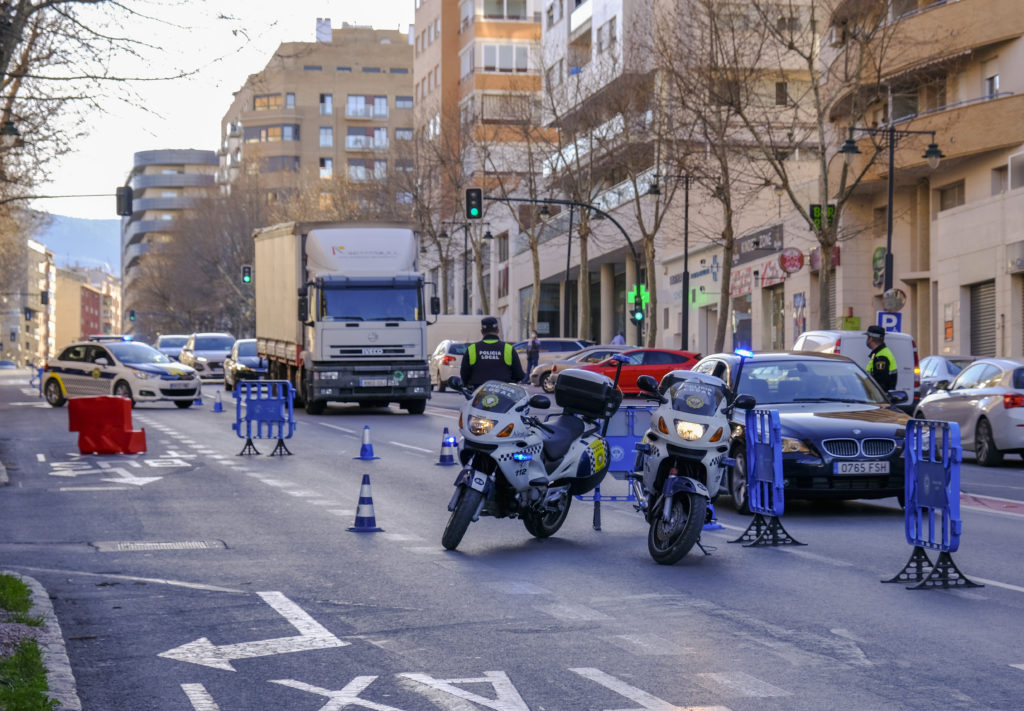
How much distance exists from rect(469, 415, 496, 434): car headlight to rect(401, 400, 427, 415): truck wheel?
22.8 meters

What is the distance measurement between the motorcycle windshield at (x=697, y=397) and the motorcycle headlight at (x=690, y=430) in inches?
3.6

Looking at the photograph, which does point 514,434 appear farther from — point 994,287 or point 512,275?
point 512,275

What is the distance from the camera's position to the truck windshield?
33406 millimetres

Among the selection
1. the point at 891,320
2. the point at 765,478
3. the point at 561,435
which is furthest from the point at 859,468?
the point at 891,320

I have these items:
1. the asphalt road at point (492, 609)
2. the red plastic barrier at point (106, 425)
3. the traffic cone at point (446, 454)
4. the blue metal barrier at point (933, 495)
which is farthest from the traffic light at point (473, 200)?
the blue metal barrier at point (933, 495)

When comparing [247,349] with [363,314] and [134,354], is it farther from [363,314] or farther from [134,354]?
[363,314]

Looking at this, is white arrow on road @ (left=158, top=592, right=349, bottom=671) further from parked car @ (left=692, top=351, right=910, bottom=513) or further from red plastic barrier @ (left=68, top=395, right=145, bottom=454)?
red plastic barrier @ (left=68, top=395, right=145, bottom=454)

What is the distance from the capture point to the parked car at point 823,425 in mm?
14367

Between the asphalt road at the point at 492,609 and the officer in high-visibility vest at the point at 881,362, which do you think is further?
the officer in high-visibility vest at the point at 881,362

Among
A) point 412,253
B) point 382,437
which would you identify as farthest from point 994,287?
point 382,437

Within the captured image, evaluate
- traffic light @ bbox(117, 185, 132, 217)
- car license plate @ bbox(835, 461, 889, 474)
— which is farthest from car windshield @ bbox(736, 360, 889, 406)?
traffic light @ bbox(117, 185, 132, 217)

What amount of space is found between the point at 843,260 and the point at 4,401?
24.3 metres

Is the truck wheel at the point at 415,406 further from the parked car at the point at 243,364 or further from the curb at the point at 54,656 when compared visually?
the curb at the point at 54,656

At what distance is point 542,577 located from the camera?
10.5m
